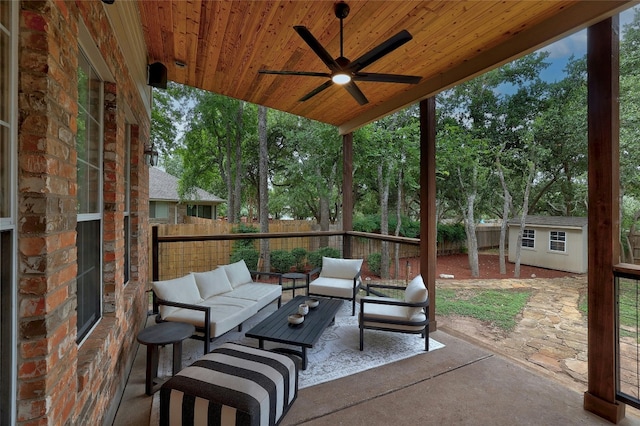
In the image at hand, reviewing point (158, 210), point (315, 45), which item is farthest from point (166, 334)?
point (158, 210)

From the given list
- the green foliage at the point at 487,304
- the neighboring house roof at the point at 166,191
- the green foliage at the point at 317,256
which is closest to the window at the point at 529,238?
the green foliage at the point at 487,304

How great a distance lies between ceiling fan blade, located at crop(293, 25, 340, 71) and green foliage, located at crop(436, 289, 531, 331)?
4.84 metres

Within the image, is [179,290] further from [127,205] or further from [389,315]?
[389,315]

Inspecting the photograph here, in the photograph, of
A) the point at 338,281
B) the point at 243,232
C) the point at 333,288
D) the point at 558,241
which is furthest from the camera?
the point at 558,241

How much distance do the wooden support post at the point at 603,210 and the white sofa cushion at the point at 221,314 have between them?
315 centimetres

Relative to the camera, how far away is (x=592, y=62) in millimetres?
2271

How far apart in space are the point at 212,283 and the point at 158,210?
11.3 meters

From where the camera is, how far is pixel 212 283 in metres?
3.84

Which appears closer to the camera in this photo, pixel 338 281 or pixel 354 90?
pixel 354 90

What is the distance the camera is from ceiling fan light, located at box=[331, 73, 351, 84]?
2805 mm

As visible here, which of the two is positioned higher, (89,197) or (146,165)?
(146,165)

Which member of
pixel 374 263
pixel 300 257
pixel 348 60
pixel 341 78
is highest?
pixel 348 60

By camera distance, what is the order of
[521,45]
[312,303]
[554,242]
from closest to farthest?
1. [521,45]
2. [312,303]
3. [554,242]

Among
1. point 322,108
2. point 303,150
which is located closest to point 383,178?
point 303,150
